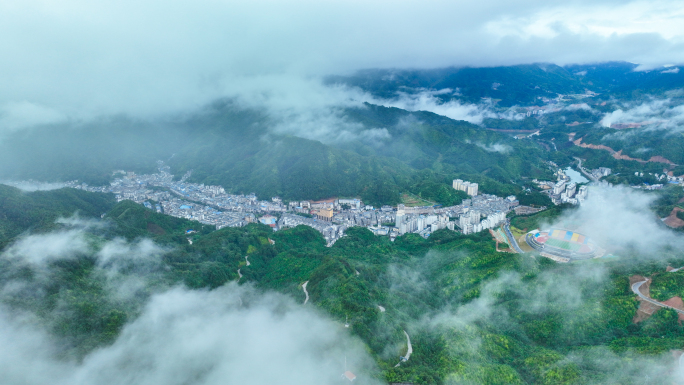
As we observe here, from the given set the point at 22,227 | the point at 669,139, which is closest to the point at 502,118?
the point at 669,139

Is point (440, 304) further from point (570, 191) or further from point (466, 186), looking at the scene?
point (570, 191)

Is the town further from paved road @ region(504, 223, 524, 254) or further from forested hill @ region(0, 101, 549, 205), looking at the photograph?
paved road @ region(504, 223, 524, 254)

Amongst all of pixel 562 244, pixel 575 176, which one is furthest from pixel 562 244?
pixel 575 176

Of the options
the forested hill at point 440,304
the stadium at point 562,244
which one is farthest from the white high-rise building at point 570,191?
the forested hill at point 440,304

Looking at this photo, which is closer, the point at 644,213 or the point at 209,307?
the point at 209,307

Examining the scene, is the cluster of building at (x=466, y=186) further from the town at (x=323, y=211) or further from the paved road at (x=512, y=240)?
the paved road at (x=512, y=240)

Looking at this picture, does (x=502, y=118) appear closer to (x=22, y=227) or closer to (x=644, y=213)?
(x=644, y=213)
